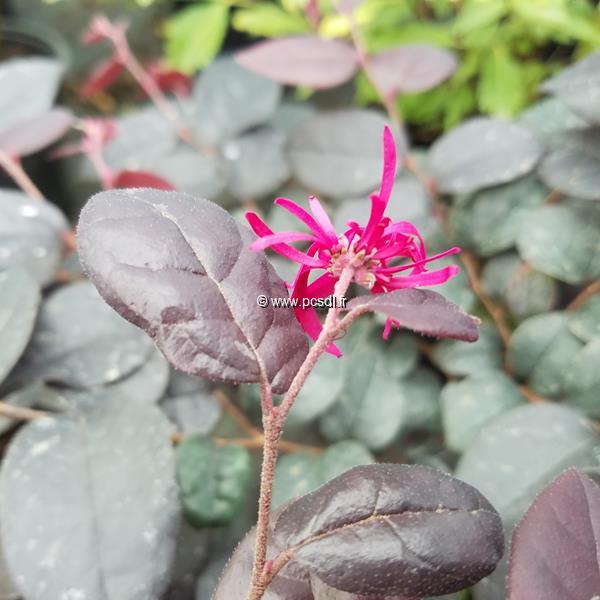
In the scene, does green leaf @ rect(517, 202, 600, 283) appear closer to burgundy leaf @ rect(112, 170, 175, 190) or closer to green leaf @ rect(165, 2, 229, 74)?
burgundy leaf @ rect(112, 170, 175, 190)

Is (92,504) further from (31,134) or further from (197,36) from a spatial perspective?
(197,36)

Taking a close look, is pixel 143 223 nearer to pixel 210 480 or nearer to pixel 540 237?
pixel 210 480

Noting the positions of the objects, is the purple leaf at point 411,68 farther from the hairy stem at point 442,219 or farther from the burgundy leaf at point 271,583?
the burgundy leaf at point 271,583

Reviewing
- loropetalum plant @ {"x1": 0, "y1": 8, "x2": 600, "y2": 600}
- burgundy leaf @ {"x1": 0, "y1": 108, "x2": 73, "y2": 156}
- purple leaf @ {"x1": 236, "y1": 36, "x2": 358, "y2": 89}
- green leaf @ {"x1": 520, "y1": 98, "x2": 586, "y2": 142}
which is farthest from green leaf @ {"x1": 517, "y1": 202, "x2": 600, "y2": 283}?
burgundy leaf @ {"x1": 0, "y1": 108, "x2": 73, "y2": 156}

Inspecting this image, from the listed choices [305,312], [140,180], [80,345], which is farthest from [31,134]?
[305,312]

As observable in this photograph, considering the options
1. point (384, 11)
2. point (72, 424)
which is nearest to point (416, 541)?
point (72, 424)
